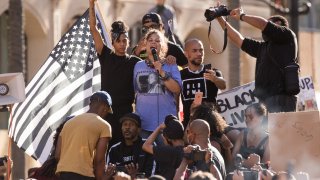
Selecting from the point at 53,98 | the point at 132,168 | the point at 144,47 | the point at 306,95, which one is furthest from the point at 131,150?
the point at 306,95

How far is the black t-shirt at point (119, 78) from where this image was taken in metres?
14.5

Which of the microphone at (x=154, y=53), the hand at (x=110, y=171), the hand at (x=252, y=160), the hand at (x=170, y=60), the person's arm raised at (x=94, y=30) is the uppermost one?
the person's arm raised at (x=94, y=30)

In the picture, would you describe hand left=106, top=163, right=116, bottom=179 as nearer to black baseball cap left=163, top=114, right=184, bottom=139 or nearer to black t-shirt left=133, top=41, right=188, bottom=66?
black baseball cap left=163, top=114, right=184, bottom=139

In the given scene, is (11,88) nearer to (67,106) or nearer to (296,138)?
(67,106)

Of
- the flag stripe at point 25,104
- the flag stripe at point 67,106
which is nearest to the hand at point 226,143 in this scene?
the flag stripe at point 67,106

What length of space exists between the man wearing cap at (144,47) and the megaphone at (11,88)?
1456mm

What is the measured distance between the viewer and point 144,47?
49.4ft

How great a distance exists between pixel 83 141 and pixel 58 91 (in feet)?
10.1

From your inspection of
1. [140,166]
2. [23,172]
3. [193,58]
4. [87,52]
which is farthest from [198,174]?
[23,172]

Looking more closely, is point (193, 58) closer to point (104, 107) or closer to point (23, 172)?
point (104, 107)

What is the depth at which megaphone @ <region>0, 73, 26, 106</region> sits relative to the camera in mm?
14594

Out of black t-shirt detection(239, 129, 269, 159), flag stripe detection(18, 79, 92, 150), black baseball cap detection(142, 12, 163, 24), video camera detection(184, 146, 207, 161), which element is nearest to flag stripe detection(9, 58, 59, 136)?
flag stripe detection(18, 79, 92, 150)

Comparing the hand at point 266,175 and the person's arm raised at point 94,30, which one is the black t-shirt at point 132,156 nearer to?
the person's arm raised at point 94,30

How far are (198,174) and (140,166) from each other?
393 centimetres
